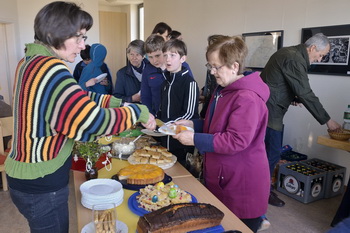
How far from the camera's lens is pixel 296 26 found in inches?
145

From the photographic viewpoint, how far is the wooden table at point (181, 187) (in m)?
1.22

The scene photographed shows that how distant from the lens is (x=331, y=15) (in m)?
3.31

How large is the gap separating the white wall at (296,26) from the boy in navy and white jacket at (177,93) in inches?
77.8

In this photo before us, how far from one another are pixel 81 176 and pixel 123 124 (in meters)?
0.68

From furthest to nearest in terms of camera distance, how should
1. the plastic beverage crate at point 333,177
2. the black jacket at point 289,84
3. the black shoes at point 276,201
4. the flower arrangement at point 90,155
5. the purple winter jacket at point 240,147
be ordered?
the plastic beverage crate at point 333,177 → the black shoes at point 276,201 → the black jacket at point 289,84 → the flower arrangement at point 90,155 → the purple winter jacket at point 240,147

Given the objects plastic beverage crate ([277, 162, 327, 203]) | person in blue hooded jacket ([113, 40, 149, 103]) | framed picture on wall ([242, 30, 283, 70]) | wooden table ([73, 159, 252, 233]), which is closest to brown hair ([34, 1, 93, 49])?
wooden table ([73, 159, 252, 233])

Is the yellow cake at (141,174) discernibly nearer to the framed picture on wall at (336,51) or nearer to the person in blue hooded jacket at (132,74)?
the person in blue hooded jacket at (132,74)

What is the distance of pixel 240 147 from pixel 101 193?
0.67 m

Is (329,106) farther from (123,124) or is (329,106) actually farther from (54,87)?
(54,87)

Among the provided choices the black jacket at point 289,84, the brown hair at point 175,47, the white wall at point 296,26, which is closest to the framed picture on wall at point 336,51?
the white wall at point 296,26

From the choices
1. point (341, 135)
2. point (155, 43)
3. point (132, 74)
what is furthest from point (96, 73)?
point (341, 135)

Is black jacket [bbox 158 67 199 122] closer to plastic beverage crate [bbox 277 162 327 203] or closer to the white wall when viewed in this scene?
plastic beverage crate [bbox 277 162 327 203]

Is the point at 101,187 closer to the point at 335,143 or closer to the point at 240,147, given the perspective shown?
the point at 240,147

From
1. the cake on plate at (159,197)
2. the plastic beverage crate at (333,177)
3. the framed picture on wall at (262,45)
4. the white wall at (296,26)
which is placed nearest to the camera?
the cake on plate at (159,197)
